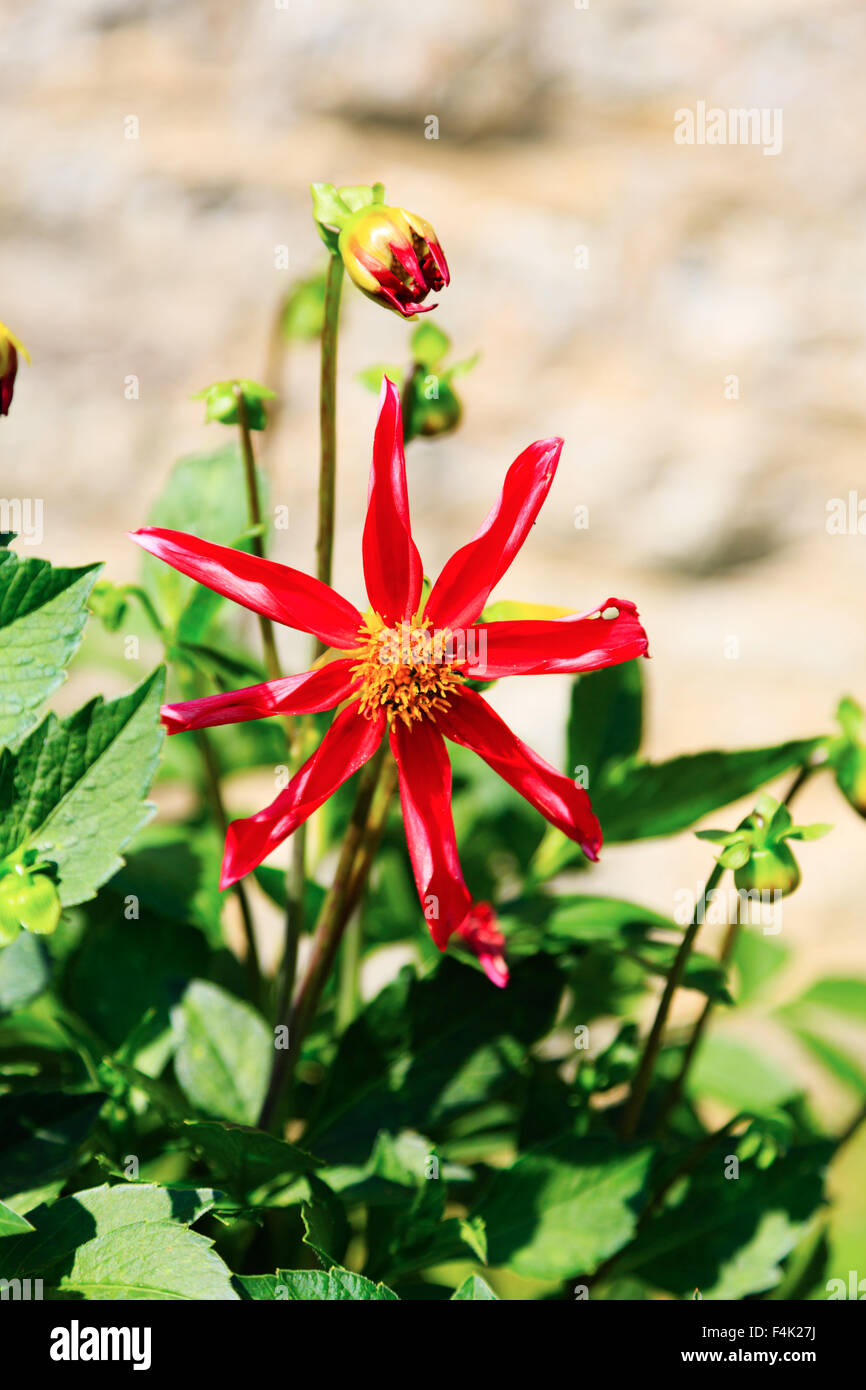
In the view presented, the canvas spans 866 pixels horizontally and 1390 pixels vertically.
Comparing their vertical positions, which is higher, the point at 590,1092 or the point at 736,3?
the point at 736,3

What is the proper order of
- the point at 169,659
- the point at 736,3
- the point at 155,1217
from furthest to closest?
the point at 736,3 → the point at 169,659 → the point at 155,1217

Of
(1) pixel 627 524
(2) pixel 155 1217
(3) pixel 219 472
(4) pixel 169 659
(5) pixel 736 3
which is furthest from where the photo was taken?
(1) pixel 627 524

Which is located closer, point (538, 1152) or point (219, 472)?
point (538, 1152)

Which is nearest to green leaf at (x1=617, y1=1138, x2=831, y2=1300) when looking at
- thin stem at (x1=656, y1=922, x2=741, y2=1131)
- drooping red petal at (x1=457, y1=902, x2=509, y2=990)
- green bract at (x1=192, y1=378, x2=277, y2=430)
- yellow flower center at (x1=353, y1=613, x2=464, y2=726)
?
thin stem at (x1=656, y1=922, x2=741, y2=1131)

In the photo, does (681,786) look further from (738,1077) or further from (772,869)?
(738,1077)

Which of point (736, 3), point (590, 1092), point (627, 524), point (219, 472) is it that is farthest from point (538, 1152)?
point (736, 3)

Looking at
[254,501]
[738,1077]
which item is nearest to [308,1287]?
[254,501]

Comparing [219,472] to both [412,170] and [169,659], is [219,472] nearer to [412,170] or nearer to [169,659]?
[169,659]

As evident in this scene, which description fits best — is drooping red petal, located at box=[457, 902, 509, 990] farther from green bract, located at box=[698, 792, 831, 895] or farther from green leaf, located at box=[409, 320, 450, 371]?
green leaf, located at box=[409, 320, 450, 371]
